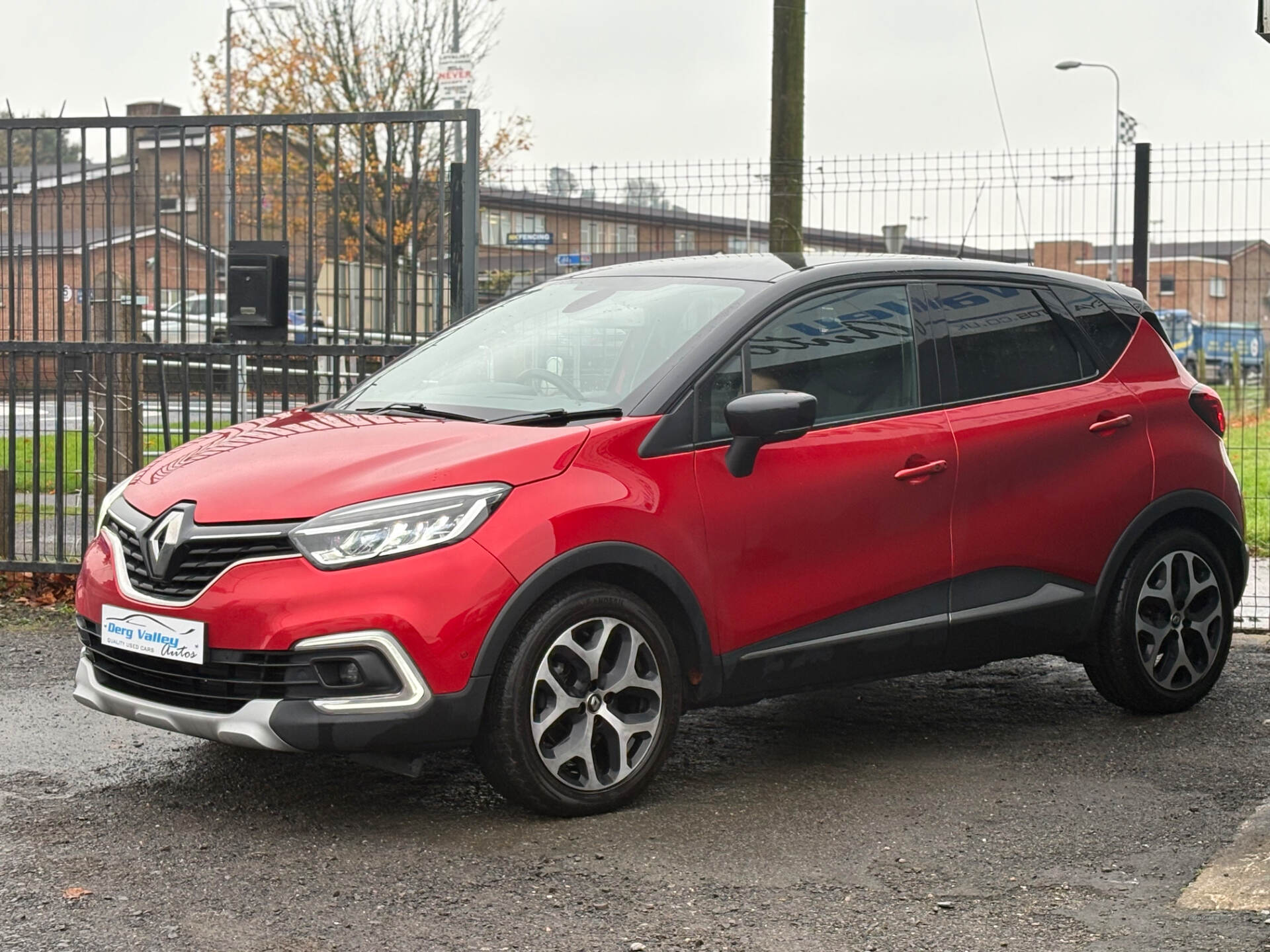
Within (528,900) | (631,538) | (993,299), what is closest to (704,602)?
(631,538)

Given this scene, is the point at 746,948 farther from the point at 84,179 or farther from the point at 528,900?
the point at 84,179

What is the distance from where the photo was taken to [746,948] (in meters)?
3.75

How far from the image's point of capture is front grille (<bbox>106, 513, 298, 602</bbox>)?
441cm

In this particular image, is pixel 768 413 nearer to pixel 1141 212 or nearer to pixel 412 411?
pixel 412 411

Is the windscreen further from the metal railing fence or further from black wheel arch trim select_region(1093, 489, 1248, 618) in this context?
the metal railing fence

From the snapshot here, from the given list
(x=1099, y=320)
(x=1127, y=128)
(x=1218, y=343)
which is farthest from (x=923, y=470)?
(x=1127, y=128)

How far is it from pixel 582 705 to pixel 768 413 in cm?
104

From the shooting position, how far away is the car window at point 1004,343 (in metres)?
5.73

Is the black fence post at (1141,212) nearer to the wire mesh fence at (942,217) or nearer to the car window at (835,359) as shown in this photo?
the wire mesh fence at (942,217)

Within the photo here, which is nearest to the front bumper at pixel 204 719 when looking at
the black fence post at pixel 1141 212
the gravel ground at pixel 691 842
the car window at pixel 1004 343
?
the gravel ground at pixel 691 842

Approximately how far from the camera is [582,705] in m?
4.68

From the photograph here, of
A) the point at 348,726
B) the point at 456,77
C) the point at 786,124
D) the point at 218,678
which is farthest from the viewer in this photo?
the point at 456,77

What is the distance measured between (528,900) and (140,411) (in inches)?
220

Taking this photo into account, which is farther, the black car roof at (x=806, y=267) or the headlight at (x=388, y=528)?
the black car roof at (x=806, y=267)
